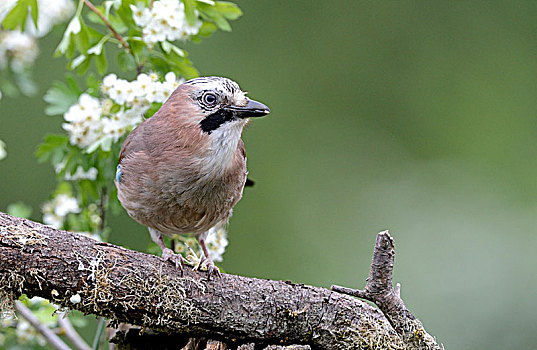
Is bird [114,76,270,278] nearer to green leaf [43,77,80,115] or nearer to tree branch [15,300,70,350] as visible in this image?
green leaf [43,77,80,115]

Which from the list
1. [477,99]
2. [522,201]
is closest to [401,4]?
[477,99]

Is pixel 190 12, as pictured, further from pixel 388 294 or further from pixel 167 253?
pixel 388 294

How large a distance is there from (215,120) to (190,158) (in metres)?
0.16

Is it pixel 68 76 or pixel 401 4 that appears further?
pixel 401 4

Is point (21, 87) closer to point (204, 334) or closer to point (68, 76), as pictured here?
point (68, 76)

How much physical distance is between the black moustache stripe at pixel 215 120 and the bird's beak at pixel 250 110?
0.02m

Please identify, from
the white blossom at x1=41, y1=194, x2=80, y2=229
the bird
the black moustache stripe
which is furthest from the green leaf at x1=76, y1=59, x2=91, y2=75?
the black moustache stripe

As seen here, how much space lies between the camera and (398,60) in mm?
6684

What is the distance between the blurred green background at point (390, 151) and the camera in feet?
18.8

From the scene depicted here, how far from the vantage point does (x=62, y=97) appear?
287cm

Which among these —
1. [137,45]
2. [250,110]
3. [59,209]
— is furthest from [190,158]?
[59,209]

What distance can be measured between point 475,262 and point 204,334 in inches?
170

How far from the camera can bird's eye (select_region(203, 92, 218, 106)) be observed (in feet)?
7.96

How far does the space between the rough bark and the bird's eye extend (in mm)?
621
